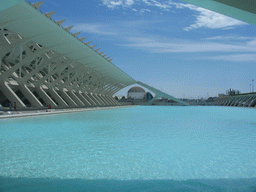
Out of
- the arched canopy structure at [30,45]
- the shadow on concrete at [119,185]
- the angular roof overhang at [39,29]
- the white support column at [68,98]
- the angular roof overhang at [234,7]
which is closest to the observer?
the angular roof overhang at [234,7]

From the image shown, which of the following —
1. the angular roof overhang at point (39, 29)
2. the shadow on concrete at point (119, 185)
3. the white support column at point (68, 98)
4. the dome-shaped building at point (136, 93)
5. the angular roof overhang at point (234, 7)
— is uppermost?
the angular roof overhang at point (39, 29)

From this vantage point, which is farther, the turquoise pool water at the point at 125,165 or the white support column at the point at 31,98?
the white support column at the point at 31,98

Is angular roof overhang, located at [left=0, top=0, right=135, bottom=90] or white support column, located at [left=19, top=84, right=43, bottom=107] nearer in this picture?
angular roof overhang, located at [left=0, top=0, right=135, bottom=90]

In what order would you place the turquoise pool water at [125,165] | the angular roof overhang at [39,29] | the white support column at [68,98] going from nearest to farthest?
the turquoise pool water at [125,165]
the angular roof overhang at [39,29]
the white support column at [68,98]

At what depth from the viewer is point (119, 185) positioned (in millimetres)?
3430

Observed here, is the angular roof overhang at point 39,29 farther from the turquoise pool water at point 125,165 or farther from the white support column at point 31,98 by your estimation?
the turquoise pool water at point 125,165

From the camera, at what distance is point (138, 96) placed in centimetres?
8544

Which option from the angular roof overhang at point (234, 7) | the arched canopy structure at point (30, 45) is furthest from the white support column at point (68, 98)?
the angular roof overhang at point (234, 7)

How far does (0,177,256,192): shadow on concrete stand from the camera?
3.24 m

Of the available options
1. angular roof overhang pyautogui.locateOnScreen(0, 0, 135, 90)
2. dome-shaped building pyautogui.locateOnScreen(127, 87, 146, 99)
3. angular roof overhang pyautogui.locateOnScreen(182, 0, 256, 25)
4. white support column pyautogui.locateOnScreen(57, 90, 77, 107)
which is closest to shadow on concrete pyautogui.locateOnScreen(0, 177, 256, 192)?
angular roof overhang pyautogui.locateOnScreen(182, 0, 256, 25)

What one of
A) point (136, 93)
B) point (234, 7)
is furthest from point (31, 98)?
point (136, 93)

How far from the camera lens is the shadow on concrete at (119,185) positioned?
324cm

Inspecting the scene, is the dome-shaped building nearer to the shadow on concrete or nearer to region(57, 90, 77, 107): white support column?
region(57, 90, 77, 107): white support column

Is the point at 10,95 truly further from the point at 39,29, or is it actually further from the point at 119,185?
the point at 119,185
